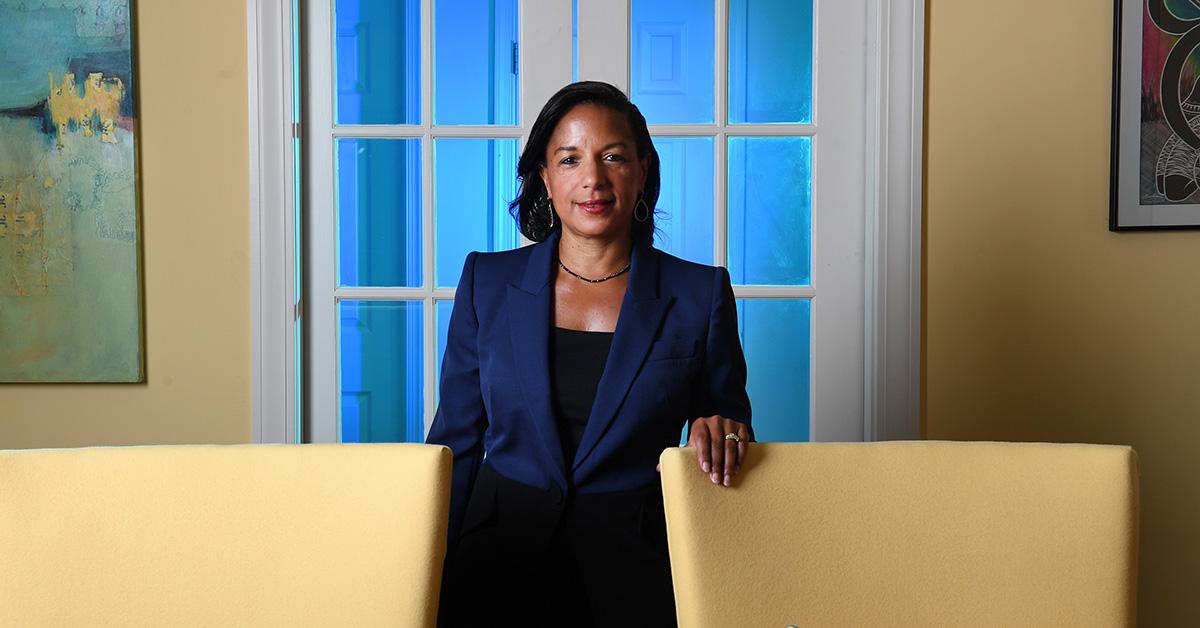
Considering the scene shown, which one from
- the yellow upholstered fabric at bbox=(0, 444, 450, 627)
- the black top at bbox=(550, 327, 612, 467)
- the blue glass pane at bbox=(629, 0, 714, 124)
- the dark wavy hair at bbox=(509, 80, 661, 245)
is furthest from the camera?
the blue glass pane at bbox=(629, 0, 714, 124)

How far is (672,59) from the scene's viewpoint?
3100 millimetres

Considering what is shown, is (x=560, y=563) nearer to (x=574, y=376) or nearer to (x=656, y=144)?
(x=574, y=376)

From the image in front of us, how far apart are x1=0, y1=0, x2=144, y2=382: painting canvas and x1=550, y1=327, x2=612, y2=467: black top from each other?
1751 mm

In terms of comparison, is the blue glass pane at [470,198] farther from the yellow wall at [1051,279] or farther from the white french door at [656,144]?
the yellow wall at [1051,279]

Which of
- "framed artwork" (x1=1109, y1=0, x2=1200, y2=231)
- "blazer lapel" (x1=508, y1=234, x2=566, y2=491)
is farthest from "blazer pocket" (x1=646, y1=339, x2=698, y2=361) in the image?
"framed artwork" (x1=1109, y1=0, x2=1200, y2=231)

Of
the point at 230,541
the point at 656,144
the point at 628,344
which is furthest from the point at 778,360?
the point at 230,541

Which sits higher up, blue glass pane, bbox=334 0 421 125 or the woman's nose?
blue glass pane, bbox=334 0 421 125

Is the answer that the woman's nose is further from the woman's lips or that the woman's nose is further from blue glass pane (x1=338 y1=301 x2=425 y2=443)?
blue glass pane (x1=338 y1=301 x2=425 y2=443)

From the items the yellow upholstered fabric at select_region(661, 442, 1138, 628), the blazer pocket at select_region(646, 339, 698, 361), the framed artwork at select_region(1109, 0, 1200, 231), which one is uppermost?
the framed artwork at select_region(1109, 0, 1200, 231)

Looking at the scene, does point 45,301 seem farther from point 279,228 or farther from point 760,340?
point 760,340

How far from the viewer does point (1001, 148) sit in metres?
2.99

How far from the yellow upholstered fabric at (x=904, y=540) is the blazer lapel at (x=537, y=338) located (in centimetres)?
45

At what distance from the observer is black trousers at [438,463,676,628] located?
165 cm

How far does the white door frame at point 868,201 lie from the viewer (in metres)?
2.99
